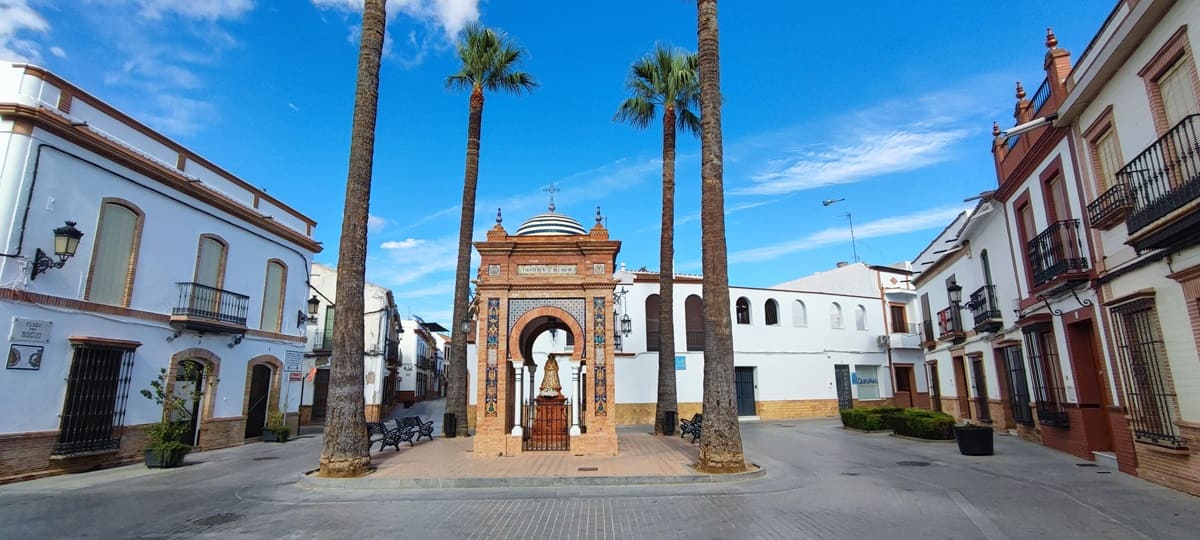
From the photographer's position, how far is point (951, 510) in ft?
24.5

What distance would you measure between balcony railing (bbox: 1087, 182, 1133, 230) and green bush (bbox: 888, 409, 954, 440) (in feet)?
24.2

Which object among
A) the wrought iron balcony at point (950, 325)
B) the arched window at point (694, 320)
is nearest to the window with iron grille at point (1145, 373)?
the wrought iron balcony at point (950, 325)

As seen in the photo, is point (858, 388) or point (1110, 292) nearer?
point (1110, 292)

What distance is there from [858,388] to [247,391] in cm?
2616

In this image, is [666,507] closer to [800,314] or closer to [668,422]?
[668,422]

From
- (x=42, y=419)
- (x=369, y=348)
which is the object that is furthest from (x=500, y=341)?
(x=369, y=348)

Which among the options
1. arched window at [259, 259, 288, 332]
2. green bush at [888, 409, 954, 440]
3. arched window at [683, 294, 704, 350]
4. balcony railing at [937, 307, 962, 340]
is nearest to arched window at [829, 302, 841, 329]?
balcony railing at [937, 307, 962, 340]

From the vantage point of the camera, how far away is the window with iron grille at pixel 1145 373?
28.1 feet

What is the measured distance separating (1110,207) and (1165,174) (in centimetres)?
137

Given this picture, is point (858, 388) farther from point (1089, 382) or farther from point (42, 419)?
point (42, 419)

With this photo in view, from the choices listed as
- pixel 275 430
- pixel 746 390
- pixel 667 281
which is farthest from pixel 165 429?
pixel 746 390

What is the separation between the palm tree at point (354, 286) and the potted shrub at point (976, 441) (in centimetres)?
1249

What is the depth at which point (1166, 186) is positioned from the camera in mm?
7777

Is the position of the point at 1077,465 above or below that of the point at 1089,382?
below
